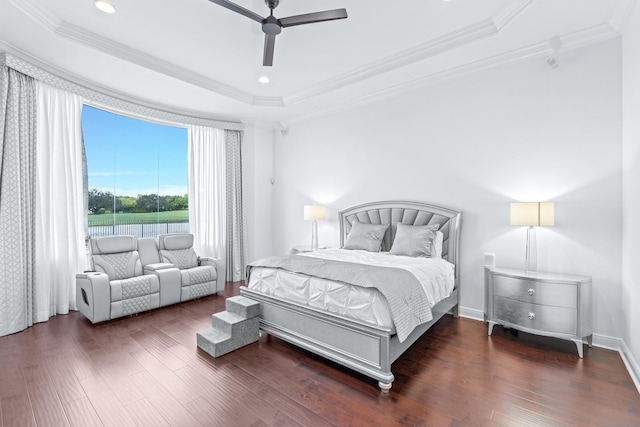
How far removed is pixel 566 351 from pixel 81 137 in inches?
248

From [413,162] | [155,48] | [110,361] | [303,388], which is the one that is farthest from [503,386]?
[155,48]

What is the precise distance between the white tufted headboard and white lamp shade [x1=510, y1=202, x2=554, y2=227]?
2.61 feet

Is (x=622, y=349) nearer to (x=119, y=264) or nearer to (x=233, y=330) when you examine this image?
(x=233, y=330)

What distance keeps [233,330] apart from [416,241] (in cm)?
231

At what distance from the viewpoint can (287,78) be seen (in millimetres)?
4266

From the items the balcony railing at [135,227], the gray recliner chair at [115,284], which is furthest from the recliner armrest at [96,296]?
the balcony railing at [135,227]

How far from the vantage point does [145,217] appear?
536 cm

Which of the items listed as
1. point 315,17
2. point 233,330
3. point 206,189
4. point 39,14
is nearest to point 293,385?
point 233,330

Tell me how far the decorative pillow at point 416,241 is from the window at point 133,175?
13.1 ft

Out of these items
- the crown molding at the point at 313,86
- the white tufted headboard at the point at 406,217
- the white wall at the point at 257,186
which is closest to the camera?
the crown molding at the point at 313,86

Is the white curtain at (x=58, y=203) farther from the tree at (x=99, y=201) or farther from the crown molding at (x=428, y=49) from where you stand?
the crown molding at (x=428, y=49)

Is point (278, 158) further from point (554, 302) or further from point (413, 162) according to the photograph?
point (554, 302)

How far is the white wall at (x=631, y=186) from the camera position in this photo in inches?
93.0

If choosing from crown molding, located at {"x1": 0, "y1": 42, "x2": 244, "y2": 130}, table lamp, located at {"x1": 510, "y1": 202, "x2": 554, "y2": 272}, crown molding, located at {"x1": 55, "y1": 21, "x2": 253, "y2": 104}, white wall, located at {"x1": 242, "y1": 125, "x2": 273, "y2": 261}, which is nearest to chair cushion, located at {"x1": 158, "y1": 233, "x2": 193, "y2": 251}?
white wall, located at {"x1": 242, "y1": 125, "x2": 273, "y2": 261}
